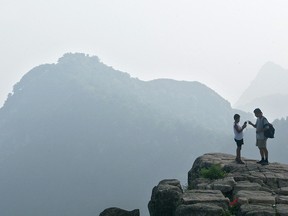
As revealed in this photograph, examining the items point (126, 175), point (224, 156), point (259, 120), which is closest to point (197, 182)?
point (259, 120)

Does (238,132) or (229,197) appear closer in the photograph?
(229,197)

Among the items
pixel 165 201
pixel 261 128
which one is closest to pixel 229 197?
pixel 165 201

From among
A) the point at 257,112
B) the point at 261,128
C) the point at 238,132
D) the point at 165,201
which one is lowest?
the point at 165,201

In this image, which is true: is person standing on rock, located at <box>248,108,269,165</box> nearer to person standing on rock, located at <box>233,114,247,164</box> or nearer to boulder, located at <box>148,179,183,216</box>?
person standing on rock, located at <box>233,114,247,164</box>

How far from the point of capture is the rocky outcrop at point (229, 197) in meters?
9.93

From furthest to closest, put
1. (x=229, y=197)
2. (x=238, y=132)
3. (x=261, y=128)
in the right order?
(x=238, y=132)
(x=261, y=128)
(x=229, y=197)

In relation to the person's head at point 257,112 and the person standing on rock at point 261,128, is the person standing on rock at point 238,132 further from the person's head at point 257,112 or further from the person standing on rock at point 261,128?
the person's head at point 257,112

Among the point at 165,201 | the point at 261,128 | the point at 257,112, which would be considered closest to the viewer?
the point at 165,201

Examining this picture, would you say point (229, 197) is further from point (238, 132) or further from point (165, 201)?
point (238, 132)

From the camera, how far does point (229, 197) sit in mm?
12570

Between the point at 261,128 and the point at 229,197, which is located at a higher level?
the point at 261,128

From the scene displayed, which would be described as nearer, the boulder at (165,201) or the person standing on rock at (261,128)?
the boulder at (165,201)

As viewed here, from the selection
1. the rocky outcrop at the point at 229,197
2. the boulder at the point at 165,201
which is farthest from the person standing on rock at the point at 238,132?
the boulder at the point at 165,201

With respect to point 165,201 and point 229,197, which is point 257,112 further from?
point 165,201
